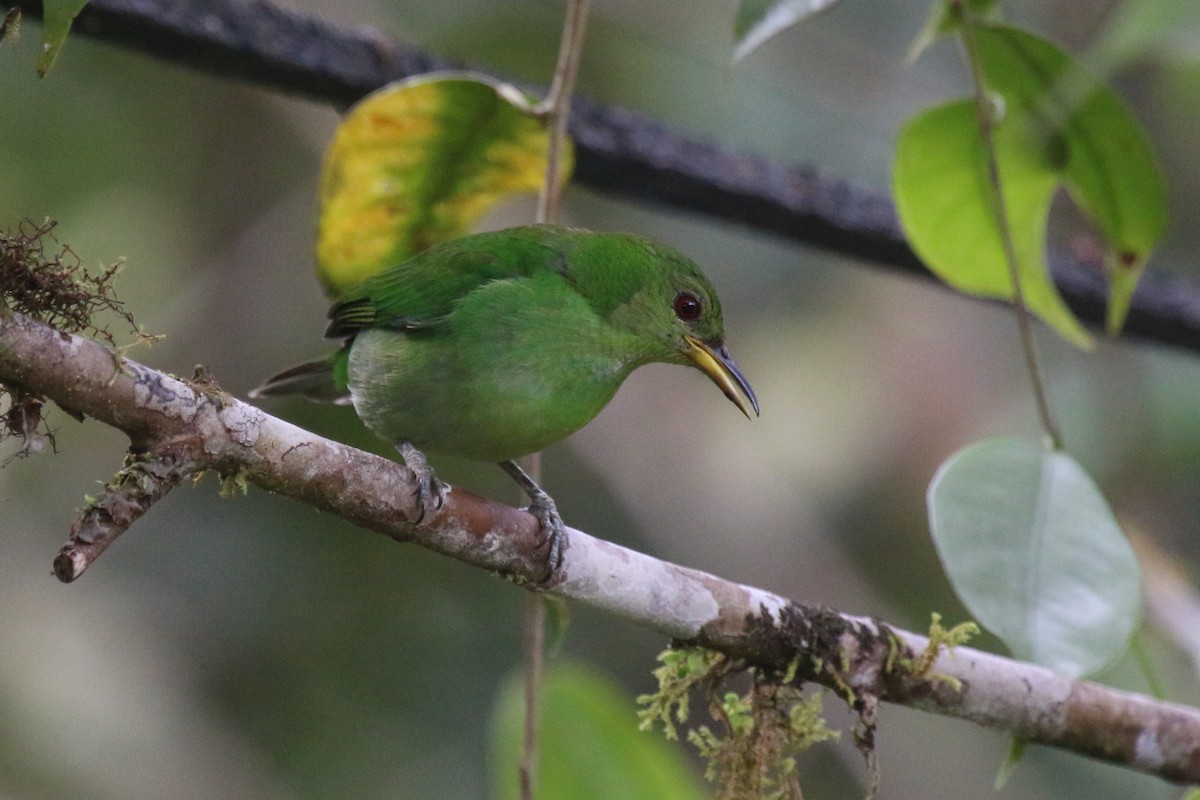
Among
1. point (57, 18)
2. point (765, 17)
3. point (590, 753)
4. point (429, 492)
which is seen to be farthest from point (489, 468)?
point (57, 18)

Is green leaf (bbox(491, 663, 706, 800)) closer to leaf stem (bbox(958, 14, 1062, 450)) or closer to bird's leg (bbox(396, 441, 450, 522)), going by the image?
bird's leg (bbox(396, 441, 450, 522))

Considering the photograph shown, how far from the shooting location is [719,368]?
3408mm

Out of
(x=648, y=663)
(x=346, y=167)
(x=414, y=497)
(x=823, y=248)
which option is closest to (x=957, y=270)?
(x=823, y=248)

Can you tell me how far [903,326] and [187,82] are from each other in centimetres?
404

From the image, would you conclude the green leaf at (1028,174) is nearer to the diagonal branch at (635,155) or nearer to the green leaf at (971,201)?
the green leaf at (971,201)

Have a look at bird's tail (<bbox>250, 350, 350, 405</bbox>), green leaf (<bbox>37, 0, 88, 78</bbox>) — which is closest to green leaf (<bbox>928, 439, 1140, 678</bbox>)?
bird's tail (<bbox>250, 350, 350, 405</bbox>)

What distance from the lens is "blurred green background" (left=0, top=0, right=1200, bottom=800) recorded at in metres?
5.33

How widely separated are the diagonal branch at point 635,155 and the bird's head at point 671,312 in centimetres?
59

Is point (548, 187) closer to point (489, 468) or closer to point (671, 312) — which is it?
point (671, 312)

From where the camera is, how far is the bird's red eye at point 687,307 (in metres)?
3.44

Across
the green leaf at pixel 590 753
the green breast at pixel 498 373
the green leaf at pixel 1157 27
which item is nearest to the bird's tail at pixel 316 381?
the green breast at pixel 498 373

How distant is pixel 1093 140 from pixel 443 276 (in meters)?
1.90

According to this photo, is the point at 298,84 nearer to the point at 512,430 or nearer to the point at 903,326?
the point at 512,430

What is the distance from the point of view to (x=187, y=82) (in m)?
6.22
